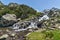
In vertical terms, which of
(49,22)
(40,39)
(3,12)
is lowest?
(40,39)

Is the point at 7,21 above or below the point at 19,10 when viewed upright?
below

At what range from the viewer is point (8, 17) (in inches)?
2958

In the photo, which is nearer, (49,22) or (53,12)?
(49,22)

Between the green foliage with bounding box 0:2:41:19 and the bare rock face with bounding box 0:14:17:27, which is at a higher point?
the green foliage with bounding box 0:2:41:19

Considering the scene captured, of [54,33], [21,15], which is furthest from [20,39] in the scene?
[21,15]

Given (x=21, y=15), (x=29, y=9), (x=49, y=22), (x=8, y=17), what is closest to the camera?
(x=49, y=22)

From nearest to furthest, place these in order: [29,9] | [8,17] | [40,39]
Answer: [40,39] → [8,17] → [29,9]

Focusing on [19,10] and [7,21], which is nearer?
[7,21]

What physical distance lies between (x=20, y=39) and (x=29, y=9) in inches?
1819

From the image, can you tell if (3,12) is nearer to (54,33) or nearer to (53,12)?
(53,12)

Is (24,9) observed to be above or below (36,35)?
above

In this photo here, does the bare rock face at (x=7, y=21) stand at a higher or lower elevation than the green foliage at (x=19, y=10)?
lower

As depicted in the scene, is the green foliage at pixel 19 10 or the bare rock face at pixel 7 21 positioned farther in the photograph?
the green foliage at pixel 19 10

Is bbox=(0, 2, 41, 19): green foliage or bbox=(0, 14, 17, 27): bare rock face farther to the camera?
bbox=(0, 2, 41, 19): green foliage
